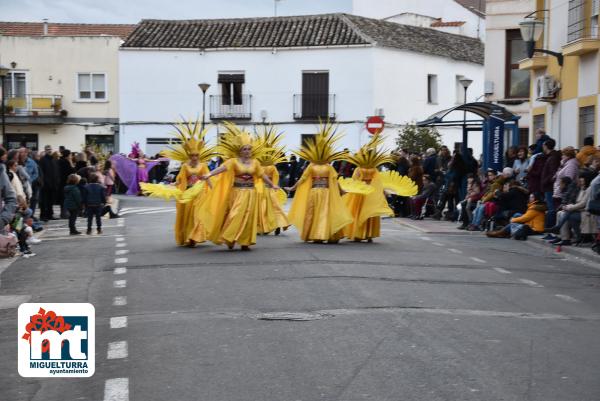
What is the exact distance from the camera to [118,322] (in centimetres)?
1038

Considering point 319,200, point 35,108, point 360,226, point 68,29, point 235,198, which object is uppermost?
point 68,29

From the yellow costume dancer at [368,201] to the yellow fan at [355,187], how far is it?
196 millimetres

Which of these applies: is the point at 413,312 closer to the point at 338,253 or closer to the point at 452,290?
the point at 452,290

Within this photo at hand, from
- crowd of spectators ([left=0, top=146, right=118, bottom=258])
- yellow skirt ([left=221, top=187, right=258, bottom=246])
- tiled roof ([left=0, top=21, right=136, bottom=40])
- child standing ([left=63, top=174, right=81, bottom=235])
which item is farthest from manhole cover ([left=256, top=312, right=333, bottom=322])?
tiled roof ([left=0, top=21, right=136, bottom=40])

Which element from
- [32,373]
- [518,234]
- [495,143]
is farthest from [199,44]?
[32,373]

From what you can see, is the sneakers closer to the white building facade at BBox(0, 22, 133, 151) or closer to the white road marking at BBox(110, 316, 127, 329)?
the white road marking at BBox(110, 316, 127, 329)

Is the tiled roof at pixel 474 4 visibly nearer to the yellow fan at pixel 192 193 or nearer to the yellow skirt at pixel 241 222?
the yellow fan at pixel 192 193

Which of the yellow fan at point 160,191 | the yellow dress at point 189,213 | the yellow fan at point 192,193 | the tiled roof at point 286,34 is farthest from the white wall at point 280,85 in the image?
the yellow fan at point 160,191

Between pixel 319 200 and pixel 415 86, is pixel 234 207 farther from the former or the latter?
pixel 415 86

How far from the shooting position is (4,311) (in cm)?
1165

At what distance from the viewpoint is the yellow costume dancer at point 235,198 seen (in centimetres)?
1747

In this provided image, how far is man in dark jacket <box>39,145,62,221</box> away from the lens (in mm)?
26422

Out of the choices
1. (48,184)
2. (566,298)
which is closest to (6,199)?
(566,298)

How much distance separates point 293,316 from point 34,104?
1851 inches
